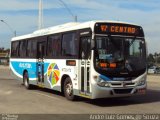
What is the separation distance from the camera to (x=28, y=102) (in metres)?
14.9

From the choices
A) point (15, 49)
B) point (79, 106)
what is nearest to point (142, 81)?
point (79, 106)

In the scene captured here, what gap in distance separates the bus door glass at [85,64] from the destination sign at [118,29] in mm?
558

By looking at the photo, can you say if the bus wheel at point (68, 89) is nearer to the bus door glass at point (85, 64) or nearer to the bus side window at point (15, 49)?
the bus door glass at point (85, 64)

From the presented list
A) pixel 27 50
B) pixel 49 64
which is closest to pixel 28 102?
pixel 49 64

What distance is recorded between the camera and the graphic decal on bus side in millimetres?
16828

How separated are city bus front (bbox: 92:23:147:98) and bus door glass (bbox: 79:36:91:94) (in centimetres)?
45

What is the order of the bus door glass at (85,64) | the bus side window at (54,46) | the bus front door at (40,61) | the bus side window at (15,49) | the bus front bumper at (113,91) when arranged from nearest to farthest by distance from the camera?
the bus front bumper at (113,91) → the bus door glass at (85,64) → the bus side window at (54,46) → the bus front door at (40,61) → the bus side window at (15,49)

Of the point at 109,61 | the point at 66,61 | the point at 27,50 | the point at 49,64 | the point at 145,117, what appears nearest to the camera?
the point at 145,117

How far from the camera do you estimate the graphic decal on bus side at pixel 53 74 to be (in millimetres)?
16828

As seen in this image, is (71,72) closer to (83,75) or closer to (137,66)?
(83,75)

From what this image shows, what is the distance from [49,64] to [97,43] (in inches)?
187

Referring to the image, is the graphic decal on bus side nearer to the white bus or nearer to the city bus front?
the white bus

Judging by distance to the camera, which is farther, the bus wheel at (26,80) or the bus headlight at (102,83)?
the bus wheel at (26,80)

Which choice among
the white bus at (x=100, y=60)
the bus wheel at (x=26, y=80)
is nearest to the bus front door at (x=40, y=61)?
the bus wheel at (x=26, y=80)
